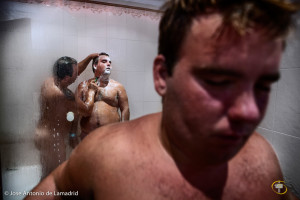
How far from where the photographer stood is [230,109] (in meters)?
0.35

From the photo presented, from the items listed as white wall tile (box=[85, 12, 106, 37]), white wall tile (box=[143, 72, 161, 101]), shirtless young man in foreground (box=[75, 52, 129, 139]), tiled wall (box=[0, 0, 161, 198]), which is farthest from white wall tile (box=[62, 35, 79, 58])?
white wall tile (box=[143, 72, 161, 101])

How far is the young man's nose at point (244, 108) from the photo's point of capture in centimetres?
34

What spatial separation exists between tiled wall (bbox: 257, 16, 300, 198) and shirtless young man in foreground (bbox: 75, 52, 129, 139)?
1.16 metres

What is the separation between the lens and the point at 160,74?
1.50 ft

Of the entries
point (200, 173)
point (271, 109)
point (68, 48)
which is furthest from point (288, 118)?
point (68, 48)

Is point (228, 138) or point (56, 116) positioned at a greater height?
point (228, 138)

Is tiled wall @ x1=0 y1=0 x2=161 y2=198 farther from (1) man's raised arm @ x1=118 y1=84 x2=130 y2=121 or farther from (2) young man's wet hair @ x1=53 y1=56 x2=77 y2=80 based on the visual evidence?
(1) man's raised arm @ x1=118 y1=84 x2=130 y2=121

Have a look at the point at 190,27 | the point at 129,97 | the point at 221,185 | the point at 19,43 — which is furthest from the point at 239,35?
the point at 129,97

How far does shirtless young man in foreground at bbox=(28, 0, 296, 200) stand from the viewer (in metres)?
0.34

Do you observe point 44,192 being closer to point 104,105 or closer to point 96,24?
point 104,105

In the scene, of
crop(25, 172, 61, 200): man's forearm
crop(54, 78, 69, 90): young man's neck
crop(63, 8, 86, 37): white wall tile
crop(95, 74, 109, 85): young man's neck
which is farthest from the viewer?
crop(95, 74, 109, 85): young man's neck

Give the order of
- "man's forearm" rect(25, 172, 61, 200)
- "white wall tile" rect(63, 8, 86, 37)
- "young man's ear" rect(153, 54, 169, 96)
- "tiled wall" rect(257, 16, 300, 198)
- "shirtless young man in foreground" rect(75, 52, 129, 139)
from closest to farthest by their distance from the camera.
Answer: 1. "young man's ear" rect(153, 54, 169, 96)
2. "man's forearm" rect(25, 172, 61, 200)
3. "tiled wall" rect(257, 16, 300, 198)
4. "white wall tile" rect(63, 8, 86, 37)
5. "shirtless young man in foreground" rect(75, 52, 129, 139)

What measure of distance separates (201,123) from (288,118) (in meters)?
0.83

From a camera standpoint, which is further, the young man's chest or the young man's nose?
the young man's chest
